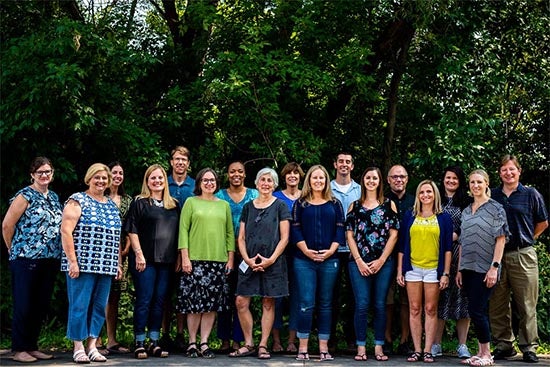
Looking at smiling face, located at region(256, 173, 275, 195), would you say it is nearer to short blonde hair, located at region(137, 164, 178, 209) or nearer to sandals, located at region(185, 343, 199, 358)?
short blonde hair, located at region(137, 164, 178, 209)

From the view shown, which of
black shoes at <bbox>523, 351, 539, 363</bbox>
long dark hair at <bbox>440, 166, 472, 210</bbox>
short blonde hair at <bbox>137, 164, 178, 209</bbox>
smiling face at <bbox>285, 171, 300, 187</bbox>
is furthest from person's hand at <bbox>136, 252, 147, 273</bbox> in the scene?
black shoes at <bbox>523, 351, 539, 363</bbox>

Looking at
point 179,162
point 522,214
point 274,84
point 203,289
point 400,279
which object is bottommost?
point 203,289

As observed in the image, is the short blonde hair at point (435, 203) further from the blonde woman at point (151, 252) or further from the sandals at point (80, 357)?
the sandals at point (80, 357)

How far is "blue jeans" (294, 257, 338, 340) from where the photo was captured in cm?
715

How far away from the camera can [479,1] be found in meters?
9.88

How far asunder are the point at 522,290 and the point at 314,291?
7.14 feet

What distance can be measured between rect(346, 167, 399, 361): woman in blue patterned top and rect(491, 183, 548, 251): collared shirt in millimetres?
1230

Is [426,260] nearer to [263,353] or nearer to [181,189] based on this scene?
[263,353]

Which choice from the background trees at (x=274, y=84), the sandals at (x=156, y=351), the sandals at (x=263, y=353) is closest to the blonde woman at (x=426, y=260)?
the sandals at (x=263, y=353)

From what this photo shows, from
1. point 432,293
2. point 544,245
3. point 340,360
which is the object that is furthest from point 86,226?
point 544,245

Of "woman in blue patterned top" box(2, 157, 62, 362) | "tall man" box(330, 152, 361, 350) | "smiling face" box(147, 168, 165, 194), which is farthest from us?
"tall man" box(330, 152, 361, 350)

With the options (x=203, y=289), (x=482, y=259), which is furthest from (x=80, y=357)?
(x=482, y=259)

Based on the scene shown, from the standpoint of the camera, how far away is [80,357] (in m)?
6.76

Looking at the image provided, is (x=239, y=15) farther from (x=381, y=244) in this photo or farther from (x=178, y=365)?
(x=178, y=365)
